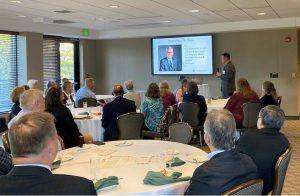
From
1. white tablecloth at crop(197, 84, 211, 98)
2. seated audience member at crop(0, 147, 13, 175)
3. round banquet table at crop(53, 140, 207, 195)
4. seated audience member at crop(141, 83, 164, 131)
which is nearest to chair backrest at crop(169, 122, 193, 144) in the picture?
round banquet table at crop(53, 140, 207, 195)

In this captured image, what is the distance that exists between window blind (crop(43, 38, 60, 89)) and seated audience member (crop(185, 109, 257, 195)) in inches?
388


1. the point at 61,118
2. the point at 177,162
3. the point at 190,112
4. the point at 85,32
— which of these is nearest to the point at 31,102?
the point at 61,118

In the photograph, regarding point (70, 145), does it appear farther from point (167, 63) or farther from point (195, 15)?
point (167, 63)

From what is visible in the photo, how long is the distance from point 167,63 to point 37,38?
423 cm

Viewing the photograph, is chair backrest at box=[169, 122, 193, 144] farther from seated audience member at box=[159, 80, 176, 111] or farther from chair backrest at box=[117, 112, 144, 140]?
seated audience member at box=[159, 80, 176, 111]

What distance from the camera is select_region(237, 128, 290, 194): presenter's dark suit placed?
3029mm

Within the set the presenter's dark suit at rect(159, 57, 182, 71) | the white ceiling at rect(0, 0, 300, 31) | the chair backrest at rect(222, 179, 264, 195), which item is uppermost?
the white ceiling at rect(0, 0, 300, 31)

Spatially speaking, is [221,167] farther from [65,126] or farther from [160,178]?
[65,126]

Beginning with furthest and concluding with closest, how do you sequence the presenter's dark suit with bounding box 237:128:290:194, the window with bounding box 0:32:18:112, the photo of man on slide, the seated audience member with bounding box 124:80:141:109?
the photo of man on slide → the window with bounding box 0:32:18:112 → the seated audience member with bounding box 124:80:141:109 → the presenter's dark suit with bounding box 237:128:290:194

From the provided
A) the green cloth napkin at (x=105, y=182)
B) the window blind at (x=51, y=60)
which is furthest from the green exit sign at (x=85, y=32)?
the green cloth napkin at (x=105, y=182)

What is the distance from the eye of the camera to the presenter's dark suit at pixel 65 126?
4.57 meters

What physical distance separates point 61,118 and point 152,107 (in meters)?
1.91

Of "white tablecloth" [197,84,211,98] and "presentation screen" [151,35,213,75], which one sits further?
"presentation screen" [151,35,213,75]

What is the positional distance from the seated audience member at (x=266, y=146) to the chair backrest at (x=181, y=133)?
0.95m
